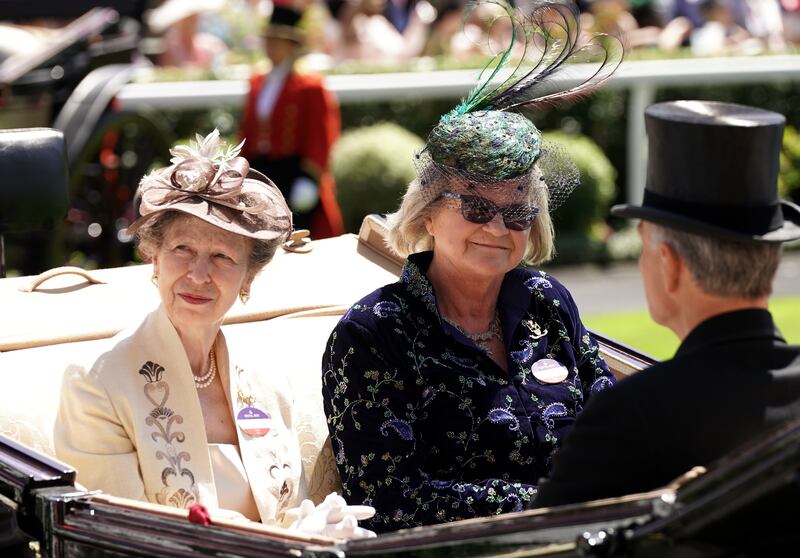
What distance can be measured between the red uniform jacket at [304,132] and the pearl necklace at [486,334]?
484 cm

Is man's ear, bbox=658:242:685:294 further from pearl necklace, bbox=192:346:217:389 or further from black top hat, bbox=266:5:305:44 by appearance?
black top hat, bbox=266:5:305:44

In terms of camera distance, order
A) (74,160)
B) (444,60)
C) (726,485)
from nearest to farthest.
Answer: (726,485), (74,160), (444,60)

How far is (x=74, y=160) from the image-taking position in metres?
7.17

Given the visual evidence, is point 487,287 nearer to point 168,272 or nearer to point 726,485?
point 168,272

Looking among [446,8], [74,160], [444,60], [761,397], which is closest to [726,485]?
[761,397]

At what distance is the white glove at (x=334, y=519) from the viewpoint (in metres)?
2.69

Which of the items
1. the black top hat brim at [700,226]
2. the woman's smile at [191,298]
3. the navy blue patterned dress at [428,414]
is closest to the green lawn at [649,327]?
the navy blue patterned dress at [428,414]

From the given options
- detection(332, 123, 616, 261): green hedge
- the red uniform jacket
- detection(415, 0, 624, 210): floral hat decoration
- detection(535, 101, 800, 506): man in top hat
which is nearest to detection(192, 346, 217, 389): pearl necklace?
detection(415, 0, 624, 210): floral hat decoration

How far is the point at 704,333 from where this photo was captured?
219 centimetres

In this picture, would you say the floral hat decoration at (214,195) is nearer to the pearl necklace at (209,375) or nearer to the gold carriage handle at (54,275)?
the pearl necklace at (209,375)

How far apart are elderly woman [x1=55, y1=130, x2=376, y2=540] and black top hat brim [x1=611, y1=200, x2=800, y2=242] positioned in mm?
964

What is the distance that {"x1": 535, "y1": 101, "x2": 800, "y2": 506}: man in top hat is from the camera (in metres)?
2.13

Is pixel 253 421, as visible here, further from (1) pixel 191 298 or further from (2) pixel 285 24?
(2) pixel 285 24

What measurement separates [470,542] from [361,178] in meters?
7.19
